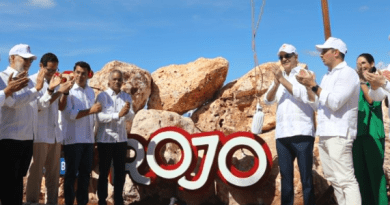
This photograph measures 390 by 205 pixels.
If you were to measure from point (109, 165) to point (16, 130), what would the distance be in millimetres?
1769

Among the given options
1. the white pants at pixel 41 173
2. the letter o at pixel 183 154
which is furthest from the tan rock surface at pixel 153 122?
the white pants at pixel 41 173

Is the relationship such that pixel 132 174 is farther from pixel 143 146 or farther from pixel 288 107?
pixel 288 107

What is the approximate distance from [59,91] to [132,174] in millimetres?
2279

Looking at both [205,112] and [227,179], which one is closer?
[227,179]

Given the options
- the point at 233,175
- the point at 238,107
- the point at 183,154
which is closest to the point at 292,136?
the point at 233,175

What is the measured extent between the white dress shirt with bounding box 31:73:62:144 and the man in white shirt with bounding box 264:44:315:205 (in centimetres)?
286

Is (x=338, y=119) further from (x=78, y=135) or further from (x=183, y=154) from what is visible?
(x=78, y=135)

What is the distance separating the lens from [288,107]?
17.8ft

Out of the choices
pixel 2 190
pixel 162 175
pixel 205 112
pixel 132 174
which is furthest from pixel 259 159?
pixel 2 190

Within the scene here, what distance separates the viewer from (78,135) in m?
6.09

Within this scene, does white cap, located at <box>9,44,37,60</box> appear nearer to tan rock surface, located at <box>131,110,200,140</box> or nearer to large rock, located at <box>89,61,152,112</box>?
tan rock surface, located at <box>131,110,200,140</box>

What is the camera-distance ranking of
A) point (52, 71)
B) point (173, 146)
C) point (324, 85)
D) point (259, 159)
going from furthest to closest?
point (173, 146), point (259, 159), point (52, 71), point (324, 85)

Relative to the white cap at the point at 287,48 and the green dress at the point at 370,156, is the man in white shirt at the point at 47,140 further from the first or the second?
the green dress at the point at 370,156

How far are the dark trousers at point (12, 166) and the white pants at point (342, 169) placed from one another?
10.2ft
